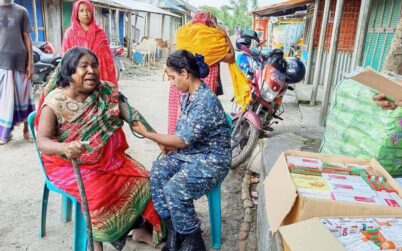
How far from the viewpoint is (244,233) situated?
8.82ft

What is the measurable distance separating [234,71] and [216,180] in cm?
192

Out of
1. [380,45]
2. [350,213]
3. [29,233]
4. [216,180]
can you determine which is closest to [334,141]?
[216,180]

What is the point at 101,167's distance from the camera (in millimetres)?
2125

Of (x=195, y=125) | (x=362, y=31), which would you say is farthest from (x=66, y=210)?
(x=362, y=31)

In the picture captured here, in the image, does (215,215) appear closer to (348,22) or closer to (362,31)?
(362,31)

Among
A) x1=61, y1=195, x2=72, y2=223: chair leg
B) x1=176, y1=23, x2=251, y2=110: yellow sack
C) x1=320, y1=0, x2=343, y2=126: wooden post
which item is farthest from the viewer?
x1=320, y1=0, x2=343, y2=126: wooden post

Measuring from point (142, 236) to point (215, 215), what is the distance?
547 mm

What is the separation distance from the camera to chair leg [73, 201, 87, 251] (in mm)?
2129

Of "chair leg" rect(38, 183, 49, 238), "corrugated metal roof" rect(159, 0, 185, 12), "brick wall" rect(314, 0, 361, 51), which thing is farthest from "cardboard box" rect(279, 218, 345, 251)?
"corrugated metal roof" rect(159, 0, 185, 12)

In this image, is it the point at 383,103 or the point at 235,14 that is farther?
the point at 235,14

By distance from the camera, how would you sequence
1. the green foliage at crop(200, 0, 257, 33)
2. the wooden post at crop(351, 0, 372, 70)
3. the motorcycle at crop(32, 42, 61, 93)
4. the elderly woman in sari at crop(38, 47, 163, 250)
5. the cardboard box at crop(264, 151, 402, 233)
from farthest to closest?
1. the green foliage at crop(200, 0, 257, 33)
2. the motorcycle at crop(32, 42, 61, 93)
3. the wooden post at crop(351, 0, 372, 70)
4. the elderly woman in sari at crop(38, 47, 163, 250)
5. the cardboard box at crop(264, 151, 402, 233)

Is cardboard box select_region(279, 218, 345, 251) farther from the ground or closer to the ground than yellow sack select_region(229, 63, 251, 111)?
closer to the ground

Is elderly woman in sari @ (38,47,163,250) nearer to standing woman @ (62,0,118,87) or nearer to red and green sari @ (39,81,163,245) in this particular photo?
red and green sari @ (39,81,163,245)

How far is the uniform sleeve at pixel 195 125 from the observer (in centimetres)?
211
